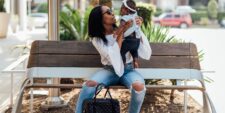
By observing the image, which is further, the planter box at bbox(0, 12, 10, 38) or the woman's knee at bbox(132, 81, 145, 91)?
the planter box at bbox(0, 12, 10, 38)

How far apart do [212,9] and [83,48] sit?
1717 inches

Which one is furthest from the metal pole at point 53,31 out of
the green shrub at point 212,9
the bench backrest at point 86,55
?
the green shrub at point 212,9

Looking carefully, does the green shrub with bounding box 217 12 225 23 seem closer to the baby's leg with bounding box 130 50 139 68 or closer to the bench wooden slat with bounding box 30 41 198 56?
the bench wooden slat with bounding box 30 41 198 56

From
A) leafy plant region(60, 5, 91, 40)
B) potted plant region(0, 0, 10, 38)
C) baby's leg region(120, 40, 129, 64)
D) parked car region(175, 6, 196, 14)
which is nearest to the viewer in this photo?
baby's leg region(120, 40, 129, 64)

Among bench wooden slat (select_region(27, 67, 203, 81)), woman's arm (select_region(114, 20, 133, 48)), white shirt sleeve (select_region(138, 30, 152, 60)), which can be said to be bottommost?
bench wooden slat (select_region(27, 67, 203, 81))

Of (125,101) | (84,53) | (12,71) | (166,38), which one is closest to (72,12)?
(166,38)

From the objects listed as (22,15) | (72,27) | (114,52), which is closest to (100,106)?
(114,52)

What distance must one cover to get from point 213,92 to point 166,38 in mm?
1370

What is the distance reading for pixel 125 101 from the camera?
5945 mm

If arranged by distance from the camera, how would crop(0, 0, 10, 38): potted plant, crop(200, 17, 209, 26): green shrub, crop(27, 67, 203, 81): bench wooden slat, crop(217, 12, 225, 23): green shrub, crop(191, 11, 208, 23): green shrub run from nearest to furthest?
crop(27, 67, 203, 81): bench wooden slat, crop(0, 0, 10, 38): potted plant, crop(200, 17, 209, 26): green shrub, crop(217, 12, 225, 23): green shrub, crop(191, 11, 208, 23): green shrub

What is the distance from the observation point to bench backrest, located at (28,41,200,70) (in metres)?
4.24

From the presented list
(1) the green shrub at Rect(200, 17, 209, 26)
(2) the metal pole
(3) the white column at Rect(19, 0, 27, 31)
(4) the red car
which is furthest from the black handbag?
(1) the green shrub at Rect(200, 17, 209, 26)

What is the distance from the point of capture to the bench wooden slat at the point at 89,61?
4.23m

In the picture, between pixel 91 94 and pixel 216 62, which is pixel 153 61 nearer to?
pixel 91 94
